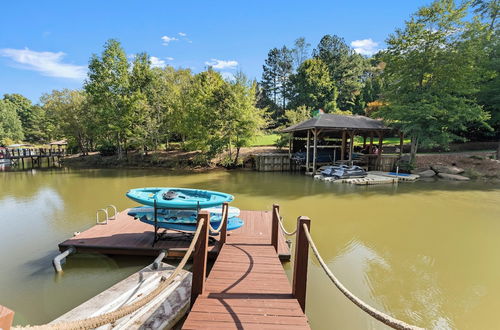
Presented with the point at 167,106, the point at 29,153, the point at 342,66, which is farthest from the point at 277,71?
the point at 29,153

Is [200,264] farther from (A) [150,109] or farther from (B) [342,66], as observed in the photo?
(B) [342,66]

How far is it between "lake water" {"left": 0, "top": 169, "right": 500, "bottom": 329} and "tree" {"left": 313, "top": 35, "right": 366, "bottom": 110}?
30.1 m

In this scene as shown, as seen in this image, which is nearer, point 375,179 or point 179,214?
point 179,214

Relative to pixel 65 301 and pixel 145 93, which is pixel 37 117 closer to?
pixel 145 93

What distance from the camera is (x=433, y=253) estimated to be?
237 inches

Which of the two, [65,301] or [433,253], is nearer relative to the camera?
[65,301]

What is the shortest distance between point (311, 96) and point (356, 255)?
3311 centimetres

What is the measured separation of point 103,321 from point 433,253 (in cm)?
722

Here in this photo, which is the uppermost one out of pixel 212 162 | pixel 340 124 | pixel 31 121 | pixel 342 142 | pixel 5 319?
pixel 31 121

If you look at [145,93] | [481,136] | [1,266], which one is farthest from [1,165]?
[481,136]

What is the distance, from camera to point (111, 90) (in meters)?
24.8

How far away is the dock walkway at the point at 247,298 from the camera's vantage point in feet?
8.48

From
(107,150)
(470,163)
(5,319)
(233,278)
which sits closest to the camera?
(5,319)

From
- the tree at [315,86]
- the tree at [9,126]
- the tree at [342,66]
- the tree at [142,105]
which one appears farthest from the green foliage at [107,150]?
the tree at [342,66]
